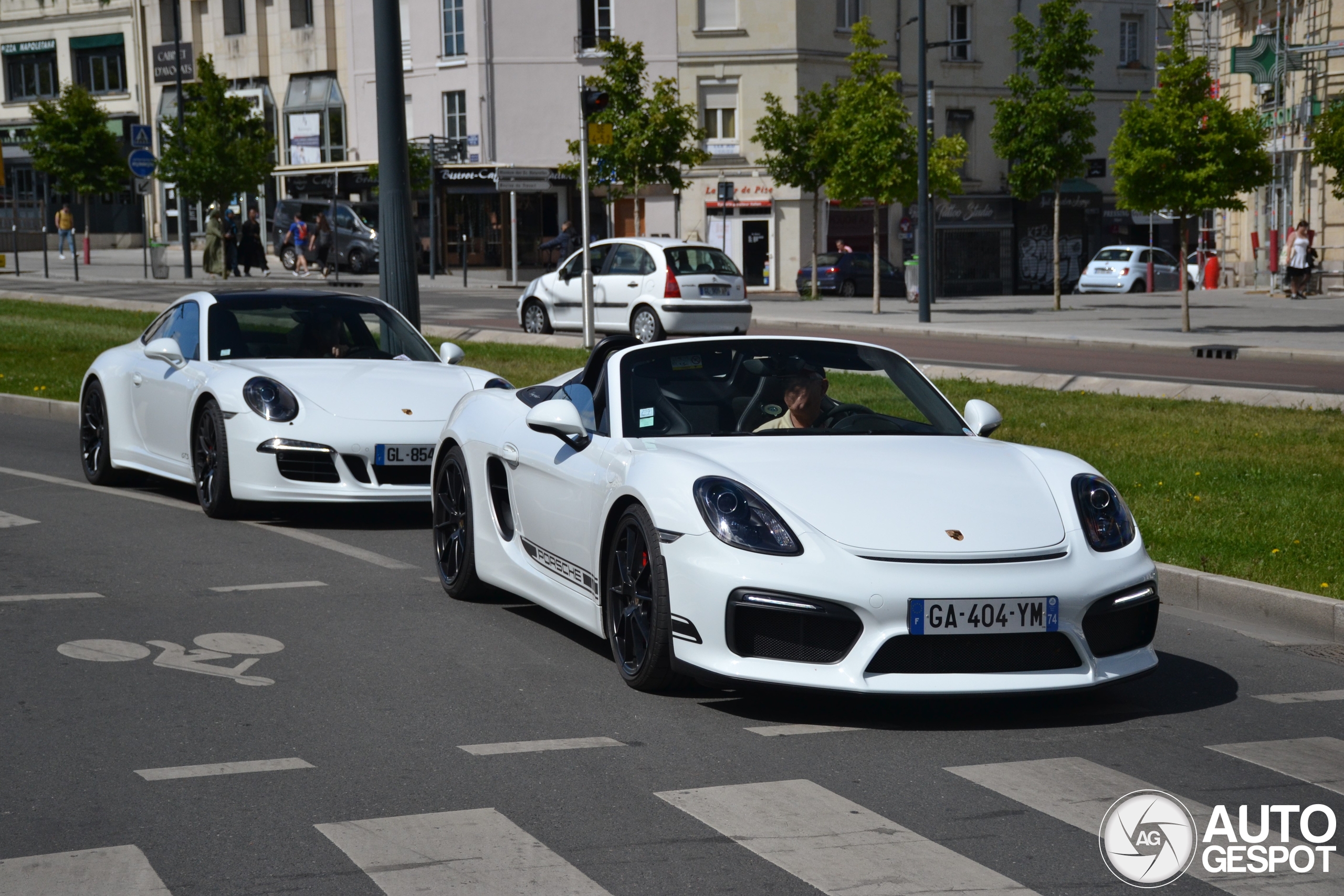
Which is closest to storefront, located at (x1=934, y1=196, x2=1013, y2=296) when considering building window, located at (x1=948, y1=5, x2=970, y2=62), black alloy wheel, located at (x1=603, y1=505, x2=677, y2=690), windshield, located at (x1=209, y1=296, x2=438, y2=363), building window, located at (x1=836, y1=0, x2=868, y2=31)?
building window, located at (x1=948, y1=5, x2=970, y2=62)

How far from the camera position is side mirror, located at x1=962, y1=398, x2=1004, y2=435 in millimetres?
6586

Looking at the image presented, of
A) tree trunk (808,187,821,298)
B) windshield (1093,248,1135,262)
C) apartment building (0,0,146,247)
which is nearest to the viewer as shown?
tree trunk (808,187,821,298)

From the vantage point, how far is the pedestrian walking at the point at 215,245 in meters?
42.9

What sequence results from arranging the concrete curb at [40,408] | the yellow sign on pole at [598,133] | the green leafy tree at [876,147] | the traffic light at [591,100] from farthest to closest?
1. the green leafy tree at [876,147]
2. the yellow sign on pole at [598,133]
3. the traffic light at [591,100]
4. the concrete curb at [40,408]

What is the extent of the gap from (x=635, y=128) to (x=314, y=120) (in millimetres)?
21653

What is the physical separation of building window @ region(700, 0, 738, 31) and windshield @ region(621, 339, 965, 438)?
46.7 meters

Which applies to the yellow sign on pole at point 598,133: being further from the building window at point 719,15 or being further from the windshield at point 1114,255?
the building window at point 719,15

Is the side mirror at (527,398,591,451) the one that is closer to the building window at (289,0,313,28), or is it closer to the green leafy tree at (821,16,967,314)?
the green leafy tree at (821,16,967,314)

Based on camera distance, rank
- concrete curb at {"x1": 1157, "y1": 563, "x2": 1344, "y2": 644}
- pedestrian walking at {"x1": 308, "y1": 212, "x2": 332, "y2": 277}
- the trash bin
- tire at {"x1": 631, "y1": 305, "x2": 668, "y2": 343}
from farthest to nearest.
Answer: pedestrian walking at {"x1": 308, "y1": 212, "x2": 332, "y2": 277} < the trash bin < tire at {"x1": 631, "y1": 305, "x2": 668, "y2": 343} < concrete curb at {"x1": 1157, "y1": 563, "x2": 1344, "y2": 644}

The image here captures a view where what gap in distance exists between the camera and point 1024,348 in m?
25.4

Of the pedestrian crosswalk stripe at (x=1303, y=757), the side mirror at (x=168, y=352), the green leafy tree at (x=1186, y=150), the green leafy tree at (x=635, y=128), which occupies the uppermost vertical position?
the green leafy tree at (x=635, y=128)

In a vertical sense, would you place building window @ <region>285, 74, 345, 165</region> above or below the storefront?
above

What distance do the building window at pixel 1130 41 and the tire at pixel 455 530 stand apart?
5824 cm

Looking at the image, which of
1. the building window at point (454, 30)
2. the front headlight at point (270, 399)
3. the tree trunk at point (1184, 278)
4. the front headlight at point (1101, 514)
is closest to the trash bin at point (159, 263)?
the building window at point (454, 30)
